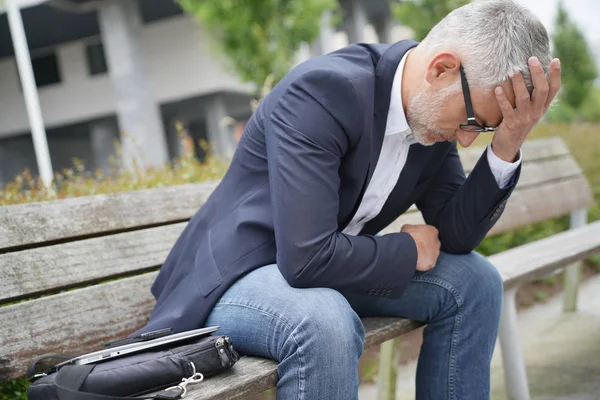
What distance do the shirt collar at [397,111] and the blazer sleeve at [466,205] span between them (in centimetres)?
33

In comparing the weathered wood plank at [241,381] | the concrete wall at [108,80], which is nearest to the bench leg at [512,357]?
the weathered wood plank at [241,381]

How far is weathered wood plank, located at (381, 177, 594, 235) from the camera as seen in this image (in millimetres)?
3797

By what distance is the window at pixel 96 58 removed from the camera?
2208 cm

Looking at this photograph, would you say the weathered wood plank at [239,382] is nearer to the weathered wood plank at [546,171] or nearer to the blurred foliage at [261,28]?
the weathered wood plank at [546,171]

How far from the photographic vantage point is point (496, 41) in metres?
A: 1.77

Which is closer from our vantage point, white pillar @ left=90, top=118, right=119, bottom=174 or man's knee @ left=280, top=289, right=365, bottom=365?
man's knee @ left=280, top=289, right=365, bottom=365

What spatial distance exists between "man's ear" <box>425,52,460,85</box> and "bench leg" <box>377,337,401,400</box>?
4.07 ft

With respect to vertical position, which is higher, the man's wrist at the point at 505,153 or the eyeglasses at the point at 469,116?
the eyeglasses at the point at 469,116

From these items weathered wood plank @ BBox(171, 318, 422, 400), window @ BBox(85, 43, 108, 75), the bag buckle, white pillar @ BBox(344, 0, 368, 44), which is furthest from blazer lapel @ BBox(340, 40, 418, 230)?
window @ BBox(85, 43, 108, 75)

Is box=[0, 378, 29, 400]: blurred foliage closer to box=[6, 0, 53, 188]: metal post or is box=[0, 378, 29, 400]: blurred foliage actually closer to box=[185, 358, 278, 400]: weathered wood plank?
box=[185, 358, 278, 400]: weathered wood plank

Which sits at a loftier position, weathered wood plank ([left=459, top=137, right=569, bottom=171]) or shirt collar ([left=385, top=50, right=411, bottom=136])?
shirt collar ([left=385, top=50, right=411, bottom=136])

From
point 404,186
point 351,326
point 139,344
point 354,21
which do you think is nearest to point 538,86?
point 404,186

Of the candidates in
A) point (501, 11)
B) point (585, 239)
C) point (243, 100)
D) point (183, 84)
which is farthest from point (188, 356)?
point (243, 100)

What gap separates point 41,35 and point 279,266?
68.8ft
